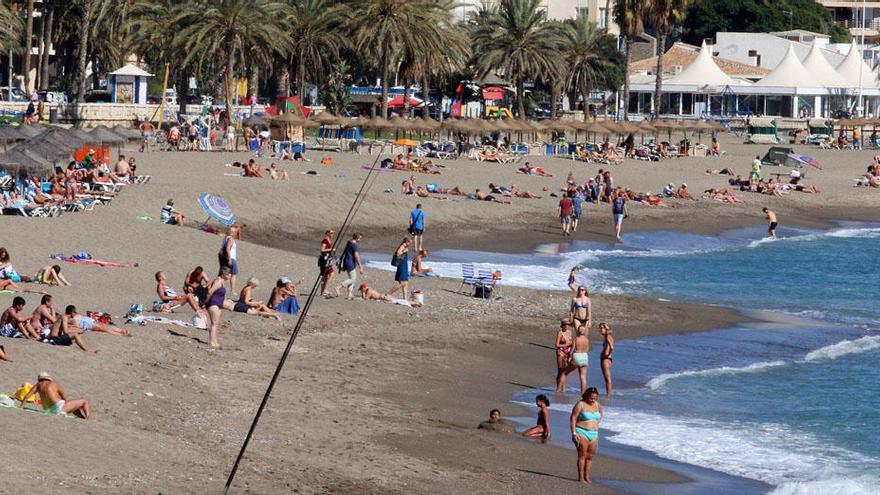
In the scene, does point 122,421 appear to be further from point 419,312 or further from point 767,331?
point 767,331

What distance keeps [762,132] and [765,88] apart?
39.2 feet

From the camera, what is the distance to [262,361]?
1892 centimetres

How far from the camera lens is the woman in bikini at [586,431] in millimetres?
15016

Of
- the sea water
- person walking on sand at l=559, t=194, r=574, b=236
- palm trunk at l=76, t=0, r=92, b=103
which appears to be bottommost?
the sea water

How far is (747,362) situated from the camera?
2322 cm

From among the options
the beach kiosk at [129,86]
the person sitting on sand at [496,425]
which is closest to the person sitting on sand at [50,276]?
the person sitting on sand at [496,425]

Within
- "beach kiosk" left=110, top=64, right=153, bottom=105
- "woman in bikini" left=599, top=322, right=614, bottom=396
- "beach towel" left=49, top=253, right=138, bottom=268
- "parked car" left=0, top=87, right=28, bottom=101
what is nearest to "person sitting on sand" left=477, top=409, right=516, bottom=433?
"woman in bikini" left=599, top=322, right=614, bottom=396

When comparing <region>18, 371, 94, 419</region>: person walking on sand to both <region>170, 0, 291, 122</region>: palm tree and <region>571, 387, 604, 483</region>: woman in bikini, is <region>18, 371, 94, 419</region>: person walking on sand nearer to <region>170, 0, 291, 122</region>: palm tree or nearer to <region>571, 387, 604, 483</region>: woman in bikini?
<region>571, 387, 604, 483</region>: woman in bikini

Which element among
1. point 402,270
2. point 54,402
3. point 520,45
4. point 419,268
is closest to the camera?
point 54,402

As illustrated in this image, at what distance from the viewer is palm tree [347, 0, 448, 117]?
5459 cm

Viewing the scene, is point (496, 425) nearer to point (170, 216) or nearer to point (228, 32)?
point (170, 216)

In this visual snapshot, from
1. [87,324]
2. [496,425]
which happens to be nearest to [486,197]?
[87,324]

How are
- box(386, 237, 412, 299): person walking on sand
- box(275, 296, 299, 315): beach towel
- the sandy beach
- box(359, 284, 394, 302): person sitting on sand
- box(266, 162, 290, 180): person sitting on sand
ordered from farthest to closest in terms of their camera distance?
box(266, 162, 290, 180): person sitting on sand
box(359, 284, 394, 302): person sitting on sand
box(386, 237, 412, 299): person walking on sand
box(275, 296, 299, 315): beach towel
the sandy beach

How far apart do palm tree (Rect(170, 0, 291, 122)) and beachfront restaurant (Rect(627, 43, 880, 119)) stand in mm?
38900
